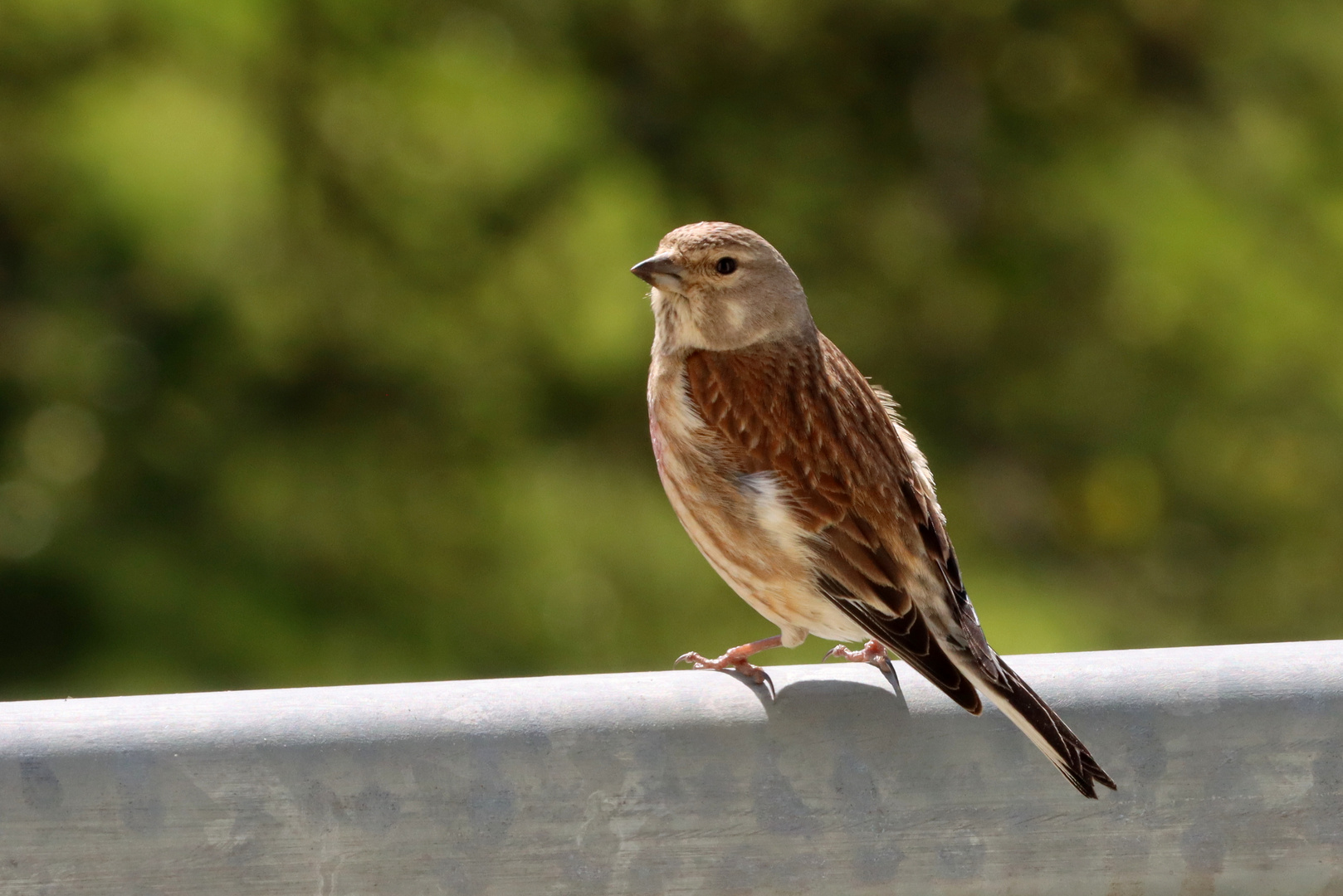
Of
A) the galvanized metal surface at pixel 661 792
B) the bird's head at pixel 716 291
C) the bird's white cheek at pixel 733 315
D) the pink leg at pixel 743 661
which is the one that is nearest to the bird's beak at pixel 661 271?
the bird's head at pixel 716 291

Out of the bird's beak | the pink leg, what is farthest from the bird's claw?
the bird's beak

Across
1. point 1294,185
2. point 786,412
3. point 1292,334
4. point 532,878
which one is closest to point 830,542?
point 786,412

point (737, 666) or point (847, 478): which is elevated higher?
point (847, 478)

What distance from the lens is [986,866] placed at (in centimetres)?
188

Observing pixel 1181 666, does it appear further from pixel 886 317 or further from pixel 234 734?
pixel 886 317

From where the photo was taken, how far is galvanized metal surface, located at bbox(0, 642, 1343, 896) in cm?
178

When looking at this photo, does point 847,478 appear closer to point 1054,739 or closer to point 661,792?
point 1054,739

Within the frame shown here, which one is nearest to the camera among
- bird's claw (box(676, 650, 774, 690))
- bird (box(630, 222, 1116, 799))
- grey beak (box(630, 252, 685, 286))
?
bird's claw (box(676, 650, 774, 690))

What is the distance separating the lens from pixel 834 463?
9.78 feet

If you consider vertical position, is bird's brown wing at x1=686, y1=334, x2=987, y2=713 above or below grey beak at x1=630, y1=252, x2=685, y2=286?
below

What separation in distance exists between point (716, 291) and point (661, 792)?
168 cm

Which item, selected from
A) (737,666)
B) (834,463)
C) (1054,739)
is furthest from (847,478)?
(1054,739)

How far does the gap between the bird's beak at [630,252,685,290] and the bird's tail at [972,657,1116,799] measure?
1.51 metres

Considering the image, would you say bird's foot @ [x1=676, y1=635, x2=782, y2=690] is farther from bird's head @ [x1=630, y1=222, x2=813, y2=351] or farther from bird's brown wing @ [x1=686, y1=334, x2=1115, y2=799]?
bird's head @ [x1=630, y1=222, x2=813, y2=351]
